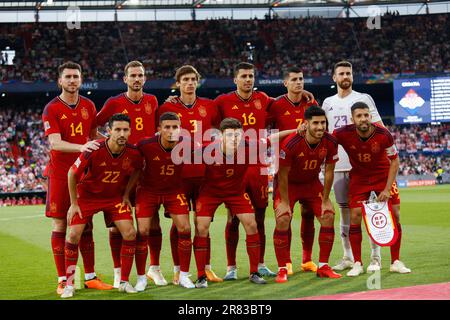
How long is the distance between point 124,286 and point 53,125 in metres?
1.93

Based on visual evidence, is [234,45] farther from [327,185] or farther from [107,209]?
[107,209]

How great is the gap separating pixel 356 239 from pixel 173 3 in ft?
123

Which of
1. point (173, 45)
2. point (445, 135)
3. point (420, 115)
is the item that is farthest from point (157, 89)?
point (445, 135)

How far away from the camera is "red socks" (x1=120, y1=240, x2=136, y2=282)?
6754 mm

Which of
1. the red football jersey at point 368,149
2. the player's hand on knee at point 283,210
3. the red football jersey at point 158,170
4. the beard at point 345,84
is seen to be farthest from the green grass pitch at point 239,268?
the beard at point 345,84

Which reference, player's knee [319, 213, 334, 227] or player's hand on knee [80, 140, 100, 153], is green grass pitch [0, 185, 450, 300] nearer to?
player's knee [319, 213, 334, 227]

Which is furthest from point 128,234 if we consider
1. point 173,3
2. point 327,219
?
point 173,3

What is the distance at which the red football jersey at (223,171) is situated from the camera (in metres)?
7.08

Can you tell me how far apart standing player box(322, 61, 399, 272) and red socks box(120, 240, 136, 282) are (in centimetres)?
261

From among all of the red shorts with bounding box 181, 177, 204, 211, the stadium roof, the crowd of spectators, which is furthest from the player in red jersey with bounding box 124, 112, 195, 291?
the stadium roof

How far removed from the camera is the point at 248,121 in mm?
7695

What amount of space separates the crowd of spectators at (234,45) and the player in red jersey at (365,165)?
31981 mm

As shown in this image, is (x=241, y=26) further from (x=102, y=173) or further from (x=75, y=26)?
(x=102, y=173)

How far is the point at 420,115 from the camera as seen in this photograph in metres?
32.5
